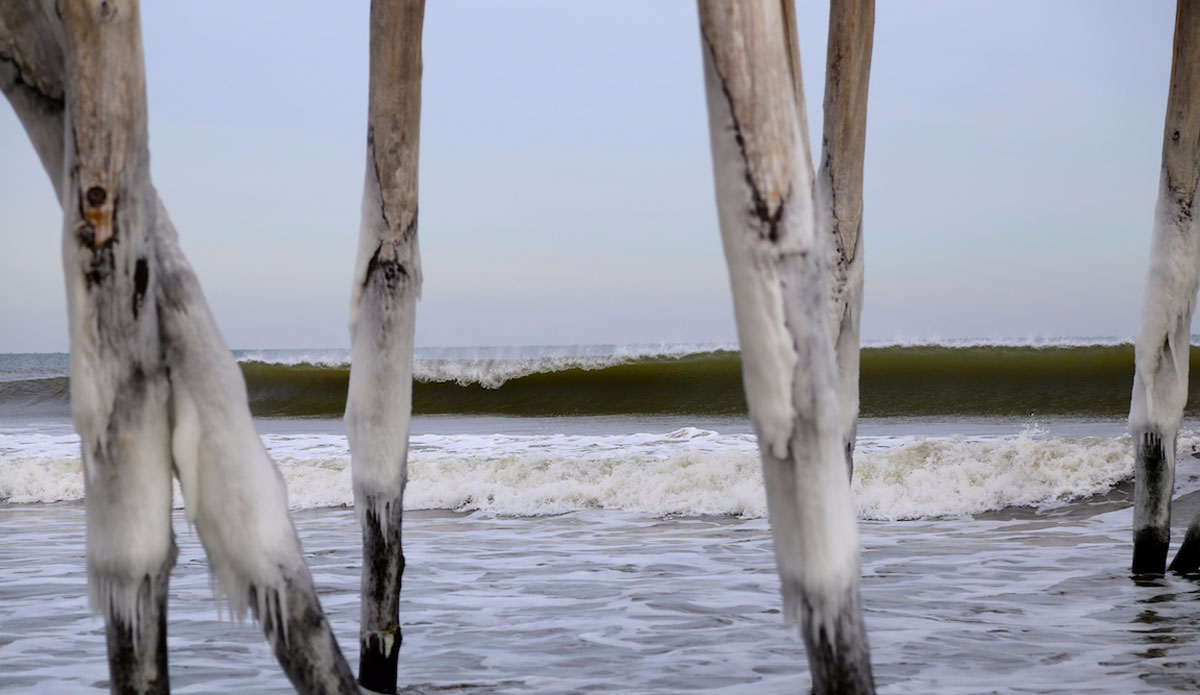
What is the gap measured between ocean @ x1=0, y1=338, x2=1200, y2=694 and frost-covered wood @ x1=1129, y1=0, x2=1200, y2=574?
0.65 m

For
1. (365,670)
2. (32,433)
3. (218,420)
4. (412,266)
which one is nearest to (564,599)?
(365,670)

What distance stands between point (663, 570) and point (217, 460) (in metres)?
3.54

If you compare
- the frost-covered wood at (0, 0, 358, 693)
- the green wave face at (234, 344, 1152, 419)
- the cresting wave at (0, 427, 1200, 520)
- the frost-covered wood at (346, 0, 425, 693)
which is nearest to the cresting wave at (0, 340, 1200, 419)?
the green wave face at (234, 344, 1152, 419)

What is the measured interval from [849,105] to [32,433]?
13.9m

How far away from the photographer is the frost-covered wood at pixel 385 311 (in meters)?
3.08

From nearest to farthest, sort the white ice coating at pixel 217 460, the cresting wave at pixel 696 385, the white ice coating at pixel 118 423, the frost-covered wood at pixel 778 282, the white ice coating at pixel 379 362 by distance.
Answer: the frost-covered wood at pixel 778 282
the white ice coating at pixel 118 423
the white ice coating at pixel 217 460
the white ice coating at pixel 379 362
the cresting wave at pixel 696 385

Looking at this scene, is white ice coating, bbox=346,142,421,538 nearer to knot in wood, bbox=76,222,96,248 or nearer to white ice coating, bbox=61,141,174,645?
white ice coating, bbox=61,141,174,645

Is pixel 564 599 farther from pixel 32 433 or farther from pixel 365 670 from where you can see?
pixel 32 433

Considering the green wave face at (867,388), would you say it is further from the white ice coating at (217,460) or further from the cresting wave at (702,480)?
the white ice coating at (217,460)

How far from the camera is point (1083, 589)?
4750 millimetres

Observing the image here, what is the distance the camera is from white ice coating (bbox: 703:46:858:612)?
1891mm

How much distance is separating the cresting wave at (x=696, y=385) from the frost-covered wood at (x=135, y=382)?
43.9 feet

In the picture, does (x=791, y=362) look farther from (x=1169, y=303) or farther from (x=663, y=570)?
(x=663, y=570)

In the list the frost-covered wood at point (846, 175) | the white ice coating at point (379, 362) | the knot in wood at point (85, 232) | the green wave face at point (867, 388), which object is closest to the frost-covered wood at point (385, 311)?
the white ice coating at point (379, 362)
